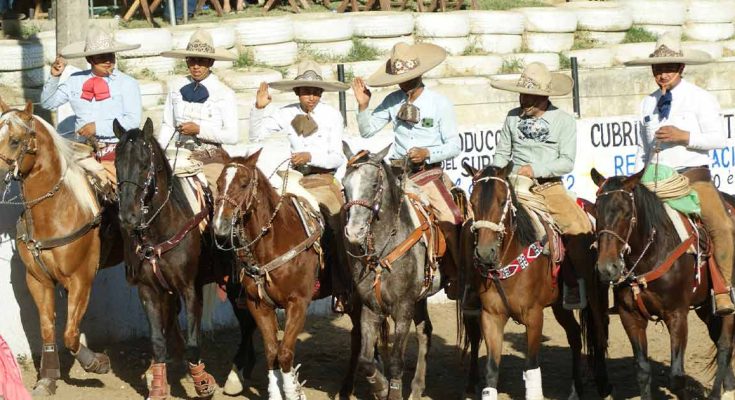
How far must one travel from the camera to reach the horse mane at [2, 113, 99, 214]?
1056 centimetres

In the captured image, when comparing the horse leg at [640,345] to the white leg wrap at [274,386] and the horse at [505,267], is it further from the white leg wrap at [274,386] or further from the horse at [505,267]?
the white leg wrap at [274,386]

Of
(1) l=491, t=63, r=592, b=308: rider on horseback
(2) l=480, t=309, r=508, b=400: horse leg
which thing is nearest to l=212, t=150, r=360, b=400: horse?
(2) l=480, t=309, r=508, b=400: horse leg

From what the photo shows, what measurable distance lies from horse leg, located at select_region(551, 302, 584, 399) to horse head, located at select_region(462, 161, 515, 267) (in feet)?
5.15

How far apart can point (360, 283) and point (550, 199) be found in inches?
70.3

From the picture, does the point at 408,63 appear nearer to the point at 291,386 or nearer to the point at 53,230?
the point at 291,386

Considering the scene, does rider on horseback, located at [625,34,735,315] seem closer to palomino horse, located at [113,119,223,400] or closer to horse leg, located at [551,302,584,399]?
horse leg, located at [551,302,584,399]

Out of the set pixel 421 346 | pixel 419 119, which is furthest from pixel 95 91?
pixel 421 346

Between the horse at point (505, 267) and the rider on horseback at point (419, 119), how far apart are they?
58cm

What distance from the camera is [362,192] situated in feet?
30.2

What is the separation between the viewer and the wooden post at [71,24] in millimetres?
14250

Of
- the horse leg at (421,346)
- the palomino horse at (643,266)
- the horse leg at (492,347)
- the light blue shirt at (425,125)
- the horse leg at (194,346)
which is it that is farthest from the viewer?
the light blue shirt at (425,125)

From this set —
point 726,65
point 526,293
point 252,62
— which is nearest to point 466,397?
point 526,293

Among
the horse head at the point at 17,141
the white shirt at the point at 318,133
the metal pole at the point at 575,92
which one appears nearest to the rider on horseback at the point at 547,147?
the white shirt at the point at 318,133

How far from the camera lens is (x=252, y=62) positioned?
1872 cm
